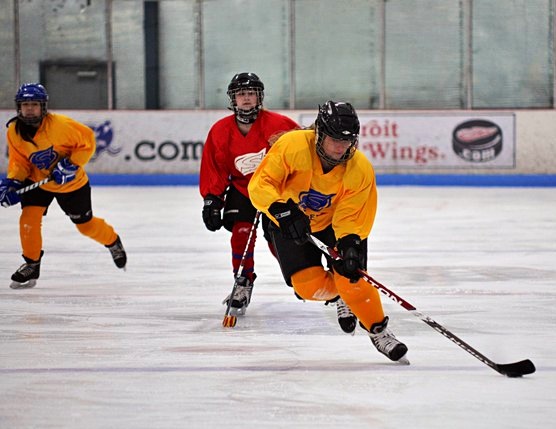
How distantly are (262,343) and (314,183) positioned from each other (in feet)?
2.09

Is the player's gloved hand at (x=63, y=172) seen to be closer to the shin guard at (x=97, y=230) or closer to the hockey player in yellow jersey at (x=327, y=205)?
the shin guard at (x=97, y=230)

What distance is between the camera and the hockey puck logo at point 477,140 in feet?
41.9

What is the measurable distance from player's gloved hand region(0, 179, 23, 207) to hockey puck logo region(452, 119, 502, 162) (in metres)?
7.92

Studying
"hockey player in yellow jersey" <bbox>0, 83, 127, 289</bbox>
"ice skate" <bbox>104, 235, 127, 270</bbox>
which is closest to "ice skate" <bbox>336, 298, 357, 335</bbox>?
"hockey player in yellow jersey" <bbox>0, 83, 127, 289</bbox>

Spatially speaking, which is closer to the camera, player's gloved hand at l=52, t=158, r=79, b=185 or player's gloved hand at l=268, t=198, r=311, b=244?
player's gloved hand at l=268, t=198, r=311, b=244

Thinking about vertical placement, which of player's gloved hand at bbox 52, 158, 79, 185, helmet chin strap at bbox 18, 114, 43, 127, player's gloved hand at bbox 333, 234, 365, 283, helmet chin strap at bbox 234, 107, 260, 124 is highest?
helmet chin strap at bbox 234, 107, 260, 124

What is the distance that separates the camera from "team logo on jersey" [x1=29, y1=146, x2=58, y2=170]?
5.65m

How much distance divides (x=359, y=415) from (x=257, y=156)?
2065 mm

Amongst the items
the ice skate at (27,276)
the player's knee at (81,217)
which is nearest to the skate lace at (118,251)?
the player's knee at (81,217)

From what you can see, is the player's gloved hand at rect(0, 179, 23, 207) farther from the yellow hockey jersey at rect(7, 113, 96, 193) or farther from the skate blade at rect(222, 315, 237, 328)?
the skate blade at rect(222, 315, 237, 328)

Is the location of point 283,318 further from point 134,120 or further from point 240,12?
point 240,12

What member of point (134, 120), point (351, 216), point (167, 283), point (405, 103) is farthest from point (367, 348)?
point (405, 103)

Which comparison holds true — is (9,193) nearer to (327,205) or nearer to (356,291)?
(327,205)

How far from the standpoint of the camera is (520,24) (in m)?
13.8
